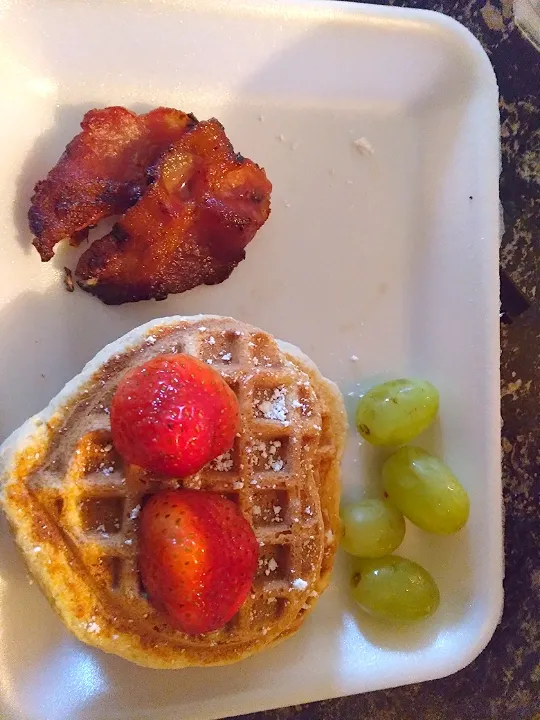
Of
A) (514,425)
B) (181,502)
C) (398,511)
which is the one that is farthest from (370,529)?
(514,425)

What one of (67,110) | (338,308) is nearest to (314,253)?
(338,308)

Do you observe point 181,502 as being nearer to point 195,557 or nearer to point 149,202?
point 195,557

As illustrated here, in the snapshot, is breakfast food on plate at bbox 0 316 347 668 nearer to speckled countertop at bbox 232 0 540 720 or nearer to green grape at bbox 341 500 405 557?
green grape at bbox 341 500 405 557

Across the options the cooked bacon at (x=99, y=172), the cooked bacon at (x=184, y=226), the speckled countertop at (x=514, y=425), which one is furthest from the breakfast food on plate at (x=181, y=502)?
the speckled countertop at (x=514, y=425)

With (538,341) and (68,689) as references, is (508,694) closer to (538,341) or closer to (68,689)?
(538,341)

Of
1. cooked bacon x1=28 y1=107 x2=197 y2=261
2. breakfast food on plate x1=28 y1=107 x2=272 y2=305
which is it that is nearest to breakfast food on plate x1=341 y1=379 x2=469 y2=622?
breakfast food on plate x1=28 y1=107 x2=272 y2=305

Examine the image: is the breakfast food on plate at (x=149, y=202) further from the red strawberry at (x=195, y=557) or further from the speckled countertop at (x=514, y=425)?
the speckled countertop at (x=514, y=425)
